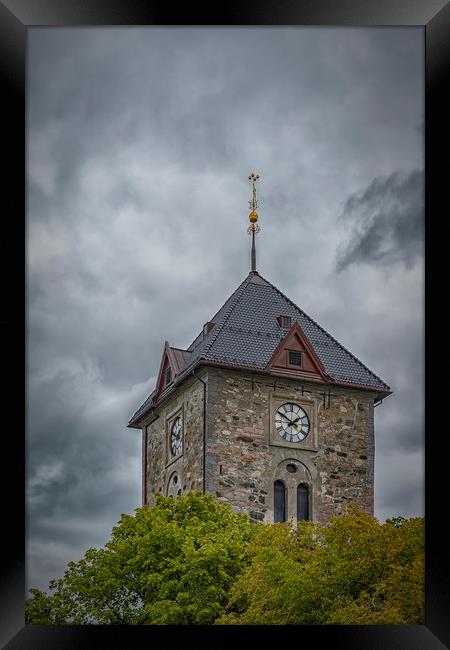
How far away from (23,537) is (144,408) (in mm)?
20809

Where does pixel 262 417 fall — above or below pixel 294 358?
below

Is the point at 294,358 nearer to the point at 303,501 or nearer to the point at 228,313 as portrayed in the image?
the point at 228,313

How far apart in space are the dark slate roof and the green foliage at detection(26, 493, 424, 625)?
5.22 meters

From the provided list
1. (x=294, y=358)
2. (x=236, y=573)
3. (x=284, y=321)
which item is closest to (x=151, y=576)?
(x=236, y=573)

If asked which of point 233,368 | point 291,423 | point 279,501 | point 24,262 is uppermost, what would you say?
point 233,368

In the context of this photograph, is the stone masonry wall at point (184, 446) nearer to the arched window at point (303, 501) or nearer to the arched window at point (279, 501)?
the arched window at point (279, 501)

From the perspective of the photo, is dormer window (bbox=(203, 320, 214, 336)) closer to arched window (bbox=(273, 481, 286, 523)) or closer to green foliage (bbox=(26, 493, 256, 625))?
arched window (bbox=(273, 481, 286, 523))

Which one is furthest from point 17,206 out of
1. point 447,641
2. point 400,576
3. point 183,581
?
point 183,581

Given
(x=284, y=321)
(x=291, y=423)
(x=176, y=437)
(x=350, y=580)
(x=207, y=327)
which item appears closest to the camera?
(x=350, y=580)

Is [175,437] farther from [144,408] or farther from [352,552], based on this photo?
[352,552]

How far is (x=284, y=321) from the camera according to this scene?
86.1 ft

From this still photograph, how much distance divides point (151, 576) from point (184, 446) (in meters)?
8.01

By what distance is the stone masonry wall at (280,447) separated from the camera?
23.5 m

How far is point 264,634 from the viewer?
16.5ft
